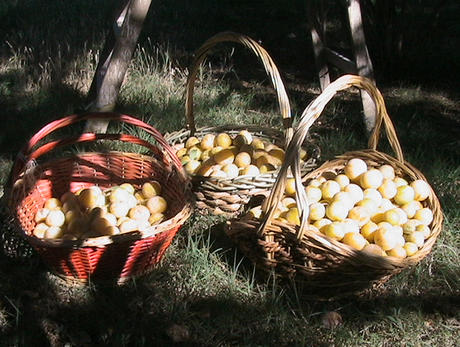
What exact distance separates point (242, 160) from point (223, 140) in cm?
23

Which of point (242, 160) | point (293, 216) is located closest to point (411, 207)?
point (293, 216)

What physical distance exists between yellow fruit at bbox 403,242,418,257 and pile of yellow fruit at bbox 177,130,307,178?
820 mm

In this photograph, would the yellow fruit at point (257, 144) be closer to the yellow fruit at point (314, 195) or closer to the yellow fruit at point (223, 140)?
the yellow fruit at point (223, 140)

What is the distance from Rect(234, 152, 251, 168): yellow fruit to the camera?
2.94 m

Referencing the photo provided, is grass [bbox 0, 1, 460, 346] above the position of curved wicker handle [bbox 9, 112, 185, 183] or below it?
below

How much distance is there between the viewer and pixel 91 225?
8.21ft

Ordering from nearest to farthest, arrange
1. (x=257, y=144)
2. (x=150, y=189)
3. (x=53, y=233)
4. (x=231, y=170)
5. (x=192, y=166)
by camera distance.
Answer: (x=53, y=233)
(x=150, y=189)
(x=231, y=170)
(x=192, y=166)
(x=257, y=144)

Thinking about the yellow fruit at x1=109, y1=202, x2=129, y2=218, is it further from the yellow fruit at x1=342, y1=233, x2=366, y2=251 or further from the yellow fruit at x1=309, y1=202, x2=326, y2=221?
the yellow fruit at x1=342, y1=233, x2=366, y2=251

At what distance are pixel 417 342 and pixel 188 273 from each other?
98 cm

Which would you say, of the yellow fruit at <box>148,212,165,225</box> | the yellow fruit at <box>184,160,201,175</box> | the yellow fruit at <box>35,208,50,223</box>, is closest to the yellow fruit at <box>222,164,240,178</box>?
the yellow fruit at <box>184,160,201,175</box>

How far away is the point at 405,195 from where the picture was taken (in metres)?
2.50

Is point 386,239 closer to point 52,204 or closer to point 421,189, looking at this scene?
point 421,189

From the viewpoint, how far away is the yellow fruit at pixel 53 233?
96.7 inches

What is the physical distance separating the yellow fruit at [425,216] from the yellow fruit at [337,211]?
0.32 metres
